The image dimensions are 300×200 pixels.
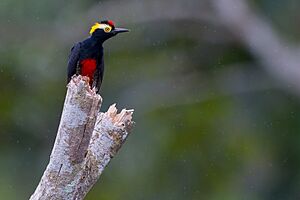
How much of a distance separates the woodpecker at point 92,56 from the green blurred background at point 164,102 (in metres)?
6.96

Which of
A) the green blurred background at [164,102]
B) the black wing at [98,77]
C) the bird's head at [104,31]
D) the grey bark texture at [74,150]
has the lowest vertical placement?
the grey bark texture at [74,150]

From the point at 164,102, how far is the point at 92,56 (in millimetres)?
7896

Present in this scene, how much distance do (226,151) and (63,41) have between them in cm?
253

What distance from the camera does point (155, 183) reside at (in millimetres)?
13422

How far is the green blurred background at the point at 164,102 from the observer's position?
43.1 feet

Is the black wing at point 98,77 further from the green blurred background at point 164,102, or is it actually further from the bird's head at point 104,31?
the green blurred background at point 164,102

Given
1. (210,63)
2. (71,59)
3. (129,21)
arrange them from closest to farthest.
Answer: (71,59) → (129,21) → (210,63)

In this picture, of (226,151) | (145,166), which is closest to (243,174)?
(226,151)

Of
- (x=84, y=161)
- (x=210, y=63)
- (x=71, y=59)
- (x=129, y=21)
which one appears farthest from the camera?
(x=210, y=63)

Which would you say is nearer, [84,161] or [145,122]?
[84,161]

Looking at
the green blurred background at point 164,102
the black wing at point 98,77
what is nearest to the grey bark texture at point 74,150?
the black wing at point 98,77

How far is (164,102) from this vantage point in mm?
13680

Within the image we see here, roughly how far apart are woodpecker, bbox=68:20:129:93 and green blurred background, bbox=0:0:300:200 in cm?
696

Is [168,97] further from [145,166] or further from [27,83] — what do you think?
[27,83]
